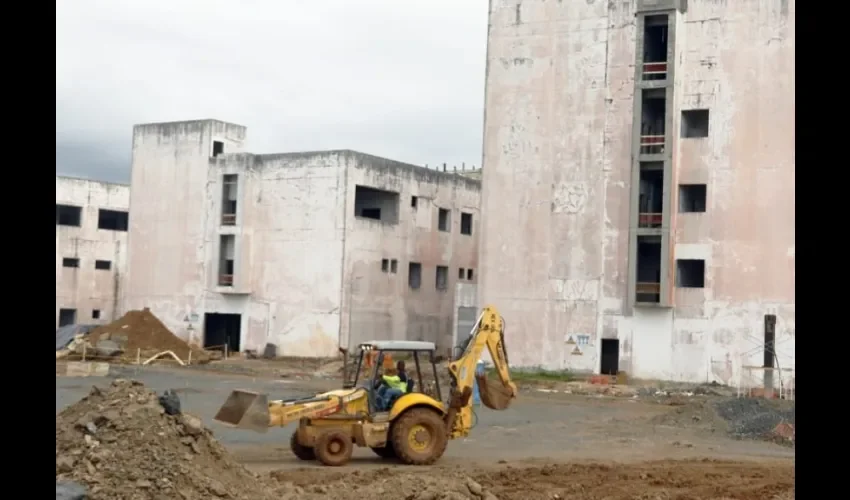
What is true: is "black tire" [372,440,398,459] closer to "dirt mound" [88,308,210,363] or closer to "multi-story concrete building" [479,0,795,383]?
"multi-story concrete building" [479,0,795,383]

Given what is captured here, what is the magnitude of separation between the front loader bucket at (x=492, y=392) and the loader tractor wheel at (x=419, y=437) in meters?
1.17

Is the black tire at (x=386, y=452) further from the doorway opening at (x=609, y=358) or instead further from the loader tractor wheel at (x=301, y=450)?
the doorway opening at (x=609, y=358)

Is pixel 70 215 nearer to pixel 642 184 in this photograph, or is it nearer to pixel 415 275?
pixel 415 275

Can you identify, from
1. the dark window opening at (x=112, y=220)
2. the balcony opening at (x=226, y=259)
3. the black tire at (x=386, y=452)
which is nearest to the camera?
the black tire at (x=386, y=452)

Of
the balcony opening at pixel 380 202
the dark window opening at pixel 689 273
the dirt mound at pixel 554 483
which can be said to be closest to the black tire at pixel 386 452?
the dirt mound at pixel 554 483

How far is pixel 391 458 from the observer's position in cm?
1645

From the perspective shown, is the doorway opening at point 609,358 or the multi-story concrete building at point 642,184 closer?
the multi-story concrete building at point 642,184

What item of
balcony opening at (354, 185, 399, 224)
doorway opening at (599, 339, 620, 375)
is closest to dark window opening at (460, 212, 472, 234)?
balcony opening at (354, 185, 399, 224)

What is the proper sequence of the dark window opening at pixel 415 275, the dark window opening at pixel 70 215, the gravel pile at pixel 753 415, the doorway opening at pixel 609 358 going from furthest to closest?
1. the dark window opening at pixel 70 215
2. the dark window opening at pixel 415 275
3. the doorway opening at pixel 609 358
4. the gravel pile at pixel 753 415

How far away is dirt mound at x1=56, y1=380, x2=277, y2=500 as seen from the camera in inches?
407

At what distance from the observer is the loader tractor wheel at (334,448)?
15.5m

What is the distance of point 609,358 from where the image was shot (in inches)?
1539

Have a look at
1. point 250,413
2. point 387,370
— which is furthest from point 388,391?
point 250,413
